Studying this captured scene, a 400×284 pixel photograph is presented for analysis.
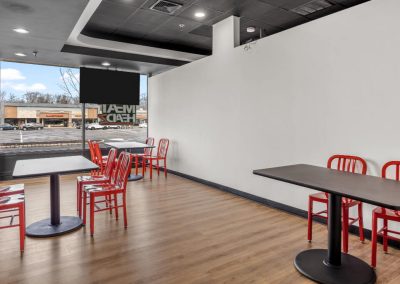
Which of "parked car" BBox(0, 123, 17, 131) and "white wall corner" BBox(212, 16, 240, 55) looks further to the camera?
"parked car" BBox(0, 123, 17, 131)

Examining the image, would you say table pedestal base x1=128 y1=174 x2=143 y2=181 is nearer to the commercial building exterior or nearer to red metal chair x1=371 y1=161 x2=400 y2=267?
the commercial building exterior

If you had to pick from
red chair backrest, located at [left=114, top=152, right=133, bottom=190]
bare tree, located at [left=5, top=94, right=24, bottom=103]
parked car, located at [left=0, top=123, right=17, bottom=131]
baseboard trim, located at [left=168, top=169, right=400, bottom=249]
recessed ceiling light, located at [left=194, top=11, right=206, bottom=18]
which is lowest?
baseboard trim, located at [left=168, top=169, right=400, bottom=249]

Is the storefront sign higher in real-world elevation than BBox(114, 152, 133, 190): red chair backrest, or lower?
higher

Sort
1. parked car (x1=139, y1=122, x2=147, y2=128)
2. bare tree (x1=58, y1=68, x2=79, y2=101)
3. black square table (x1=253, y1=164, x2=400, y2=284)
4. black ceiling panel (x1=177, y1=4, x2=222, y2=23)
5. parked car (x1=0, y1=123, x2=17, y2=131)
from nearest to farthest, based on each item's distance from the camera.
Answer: black square table (x1=253, y1=164, x2=400, y2=284) → black ceiling panel (x1=177, y1=4, x2=222, y2=23) → parked car (x1=0, y1=123, x2=17, y2=131) → bare tree (x1=58, y1=68, x2=79, y2=101) → parked car (x1=139, y1=122, x2=147, y2=128)

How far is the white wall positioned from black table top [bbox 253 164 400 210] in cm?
86

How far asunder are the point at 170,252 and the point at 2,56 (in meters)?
6.08

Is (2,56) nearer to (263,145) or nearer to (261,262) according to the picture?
(263,145)

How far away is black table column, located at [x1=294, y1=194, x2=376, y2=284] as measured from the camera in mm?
2275

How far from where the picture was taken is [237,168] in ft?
16.1

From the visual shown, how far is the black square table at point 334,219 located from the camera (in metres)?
2.07

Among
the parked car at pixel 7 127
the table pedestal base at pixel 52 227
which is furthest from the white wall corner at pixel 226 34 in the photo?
the parked car at pixel 7 127

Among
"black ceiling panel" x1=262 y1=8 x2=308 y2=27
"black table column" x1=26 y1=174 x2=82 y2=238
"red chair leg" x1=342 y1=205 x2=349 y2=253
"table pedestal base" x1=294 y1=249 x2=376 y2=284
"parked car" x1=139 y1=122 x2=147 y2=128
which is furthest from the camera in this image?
"parked car" x1=139 y1=122 x2=147 y2=128

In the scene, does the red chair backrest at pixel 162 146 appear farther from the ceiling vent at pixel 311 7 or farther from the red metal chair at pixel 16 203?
the ceiling vent at pixel 311 7

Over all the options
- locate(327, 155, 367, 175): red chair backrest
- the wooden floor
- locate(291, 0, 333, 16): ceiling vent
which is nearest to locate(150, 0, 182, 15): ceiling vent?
locate(291, 0, 333, 16): ceiling vent
